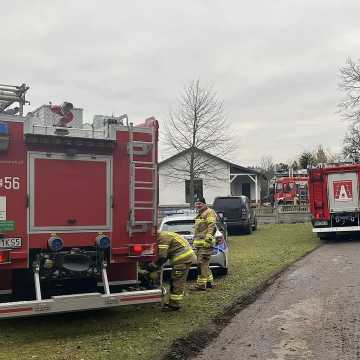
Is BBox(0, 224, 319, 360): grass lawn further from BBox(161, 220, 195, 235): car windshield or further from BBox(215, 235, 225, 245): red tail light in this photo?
BBox(161, 220, 195, 235): car windshield

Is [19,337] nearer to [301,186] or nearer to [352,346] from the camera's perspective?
[352,346]

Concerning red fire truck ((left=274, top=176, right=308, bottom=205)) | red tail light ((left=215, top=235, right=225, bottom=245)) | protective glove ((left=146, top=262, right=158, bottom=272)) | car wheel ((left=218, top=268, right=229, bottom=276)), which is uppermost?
red fire truck ((left=274, top=176, right=308, bottom=205))

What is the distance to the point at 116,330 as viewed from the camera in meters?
7.11

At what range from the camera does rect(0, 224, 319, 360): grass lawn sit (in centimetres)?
606

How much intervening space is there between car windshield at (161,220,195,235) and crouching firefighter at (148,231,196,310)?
11.4 feet

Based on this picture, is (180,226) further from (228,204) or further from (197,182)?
(197,182)

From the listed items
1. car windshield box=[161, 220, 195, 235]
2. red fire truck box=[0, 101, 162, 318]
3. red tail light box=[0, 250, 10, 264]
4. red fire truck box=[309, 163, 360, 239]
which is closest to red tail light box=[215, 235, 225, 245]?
car windshield box=[161, 220, 195, 235]

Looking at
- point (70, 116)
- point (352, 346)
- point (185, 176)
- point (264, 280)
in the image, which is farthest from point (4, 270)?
point (185, 176)

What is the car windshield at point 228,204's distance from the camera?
23.6 meters

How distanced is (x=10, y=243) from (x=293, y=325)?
12.3 feet

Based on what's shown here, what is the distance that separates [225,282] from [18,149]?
5.28 meters

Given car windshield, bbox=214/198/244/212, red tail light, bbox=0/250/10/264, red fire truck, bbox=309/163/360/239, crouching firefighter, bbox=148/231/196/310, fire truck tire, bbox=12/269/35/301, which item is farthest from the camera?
car windshield, bbox=214/198/244/212

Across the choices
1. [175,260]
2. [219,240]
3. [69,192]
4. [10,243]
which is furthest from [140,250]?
[219,240]

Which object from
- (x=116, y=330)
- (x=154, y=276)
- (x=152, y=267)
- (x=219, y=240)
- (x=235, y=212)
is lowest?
(x=116, y=330)
